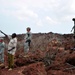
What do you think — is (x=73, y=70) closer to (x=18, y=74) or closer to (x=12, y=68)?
(x=18, y=74)

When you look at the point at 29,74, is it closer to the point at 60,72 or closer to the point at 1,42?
the point at 60,72

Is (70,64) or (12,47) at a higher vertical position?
(12,47)

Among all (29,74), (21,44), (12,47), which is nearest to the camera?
(29,74)

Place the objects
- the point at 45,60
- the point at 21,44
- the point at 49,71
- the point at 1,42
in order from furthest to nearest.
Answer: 1. the point at 21,44
2. the point at 1,42
3. the point at 45,60
4. the point at 49,71

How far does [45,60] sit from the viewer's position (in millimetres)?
13430

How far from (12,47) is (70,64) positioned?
2675 millimetres

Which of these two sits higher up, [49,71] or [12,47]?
[12,47]

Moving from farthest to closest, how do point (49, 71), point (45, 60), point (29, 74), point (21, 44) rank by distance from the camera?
point (21, 44)
point (45, 60)
point (49, 71)
point (29, 74)

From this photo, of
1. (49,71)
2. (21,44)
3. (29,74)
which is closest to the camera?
(29,74)

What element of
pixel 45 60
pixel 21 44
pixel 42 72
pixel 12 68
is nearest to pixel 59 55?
pixel 45 60

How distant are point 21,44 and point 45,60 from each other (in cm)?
996

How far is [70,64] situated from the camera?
41.5 feet

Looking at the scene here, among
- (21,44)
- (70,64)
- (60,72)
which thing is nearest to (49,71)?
(60,72)

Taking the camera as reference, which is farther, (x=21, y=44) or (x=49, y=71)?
(x=21, y=44)
